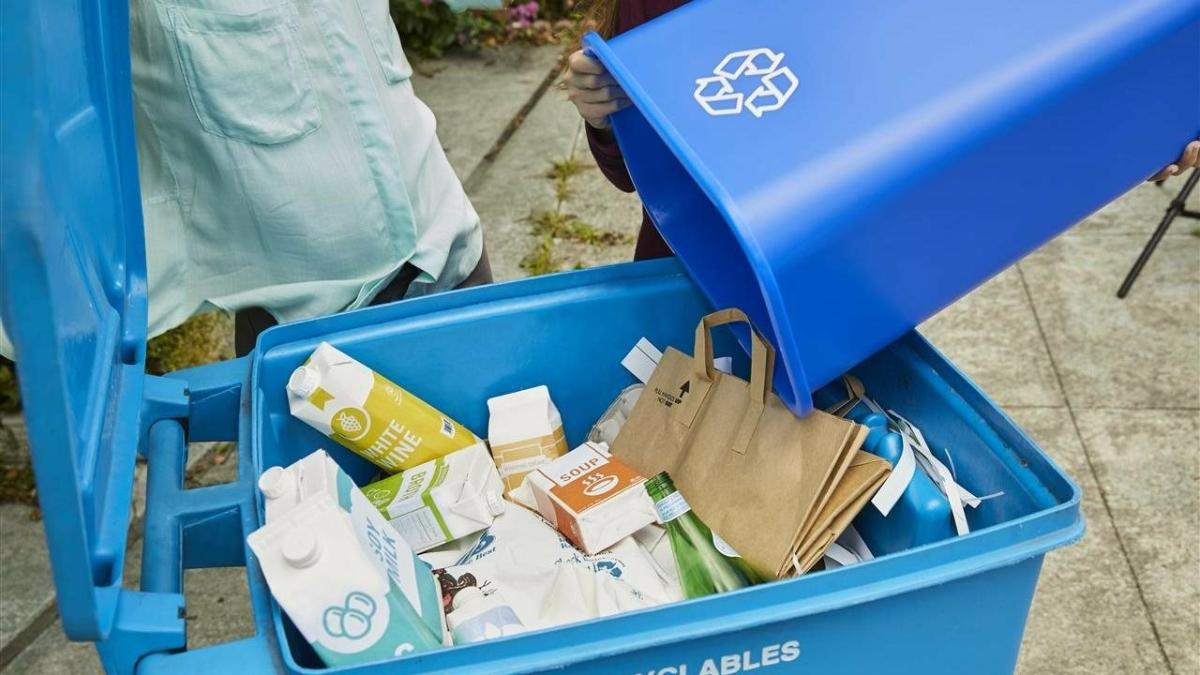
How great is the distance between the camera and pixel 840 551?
1.31m

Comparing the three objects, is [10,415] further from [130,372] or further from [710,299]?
[710,299]

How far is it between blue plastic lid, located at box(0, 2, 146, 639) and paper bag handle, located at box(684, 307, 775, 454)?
2.21ft

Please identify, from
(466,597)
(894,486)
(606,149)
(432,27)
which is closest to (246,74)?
(606,149)

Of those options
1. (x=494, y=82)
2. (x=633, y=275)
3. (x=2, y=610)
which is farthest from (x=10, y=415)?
(x=494, y=82)

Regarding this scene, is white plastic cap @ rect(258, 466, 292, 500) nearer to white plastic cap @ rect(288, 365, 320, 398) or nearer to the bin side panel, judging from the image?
white plastic cap @ rect(288, 365, 320, 398)

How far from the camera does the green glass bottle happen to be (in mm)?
1311

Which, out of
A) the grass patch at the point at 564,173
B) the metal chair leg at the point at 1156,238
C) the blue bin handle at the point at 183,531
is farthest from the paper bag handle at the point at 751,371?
the grass patch at the point at 564,173

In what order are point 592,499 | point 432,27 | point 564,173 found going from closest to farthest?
point 592,499 < point 564,173 < point 432,27

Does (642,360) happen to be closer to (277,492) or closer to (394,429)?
(394,429)

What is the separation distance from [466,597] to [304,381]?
369 mm

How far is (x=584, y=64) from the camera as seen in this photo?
1304 millimetres

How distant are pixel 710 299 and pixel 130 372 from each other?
0.72 meters

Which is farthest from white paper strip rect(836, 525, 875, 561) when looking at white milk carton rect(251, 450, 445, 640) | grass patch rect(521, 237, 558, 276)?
grass patch rect(521, 237, 558, 276)

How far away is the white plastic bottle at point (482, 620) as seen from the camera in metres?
1.15
